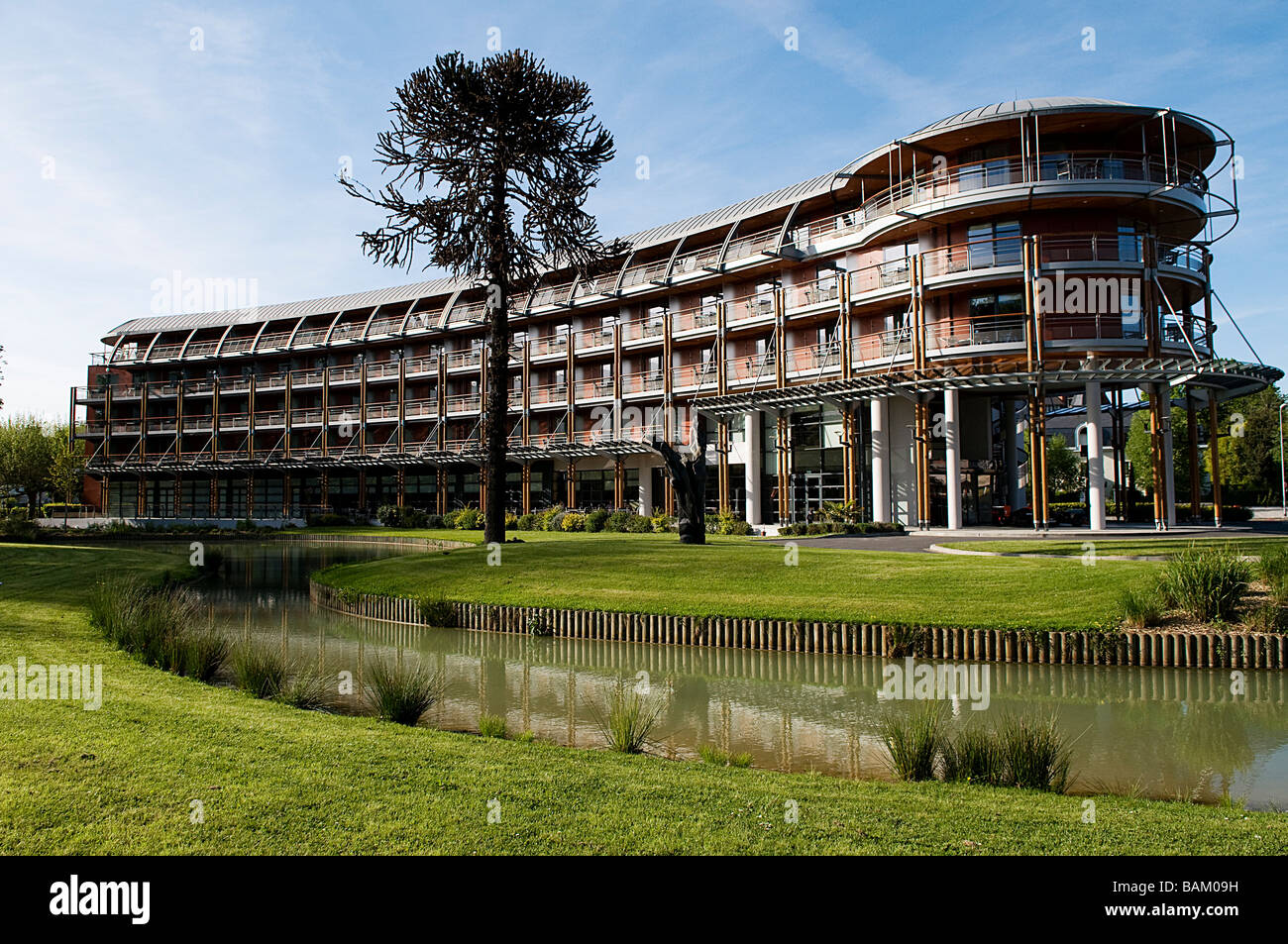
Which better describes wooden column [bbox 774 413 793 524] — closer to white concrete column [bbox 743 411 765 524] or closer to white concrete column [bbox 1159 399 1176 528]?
white concrete column [bbox 743 411 765 524]

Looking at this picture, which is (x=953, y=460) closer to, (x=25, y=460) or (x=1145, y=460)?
(x=1145, y=460)

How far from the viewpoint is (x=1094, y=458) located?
28969 millimetres

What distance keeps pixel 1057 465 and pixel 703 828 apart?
6792 centimetres

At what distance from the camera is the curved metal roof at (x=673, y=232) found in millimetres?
30078

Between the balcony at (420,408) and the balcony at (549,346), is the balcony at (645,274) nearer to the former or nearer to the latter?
the balcony at (549,346)

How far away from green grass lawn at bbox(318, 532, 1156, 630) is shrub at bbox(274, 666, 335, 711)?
573 centimetres

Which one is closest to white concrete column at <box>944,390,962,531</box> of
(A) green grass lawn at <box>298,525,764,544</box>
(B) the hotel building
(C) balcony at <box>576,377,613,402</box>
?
(B) the hotel building

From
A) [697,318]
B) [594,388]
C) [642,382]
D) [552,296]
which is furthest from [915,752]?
[552,296]

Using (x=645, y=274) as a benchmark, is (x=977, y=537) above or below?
below

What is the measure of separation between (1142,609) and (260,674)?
37.0ft

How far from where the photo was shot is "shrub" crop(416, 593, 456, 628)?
51.0ft

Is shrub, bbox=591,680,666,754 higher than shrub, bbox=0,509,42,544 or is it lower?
lower

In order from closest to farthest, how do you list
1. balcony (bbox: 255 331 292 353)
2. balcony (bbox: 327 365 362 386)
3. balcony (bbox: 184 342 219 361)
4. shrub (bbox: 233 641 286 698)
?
shrub (bbox: 233 641 286 698)
balcony (bbox: 327 365 362 386)
balcony (bbox: 255 331 292 353)
balcony (bbox: 184 342 219 361)

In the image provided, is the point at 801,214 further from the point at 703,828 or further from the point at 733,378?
the point at 703,828
